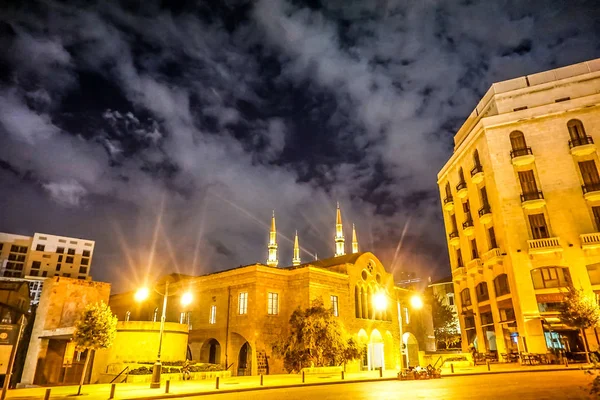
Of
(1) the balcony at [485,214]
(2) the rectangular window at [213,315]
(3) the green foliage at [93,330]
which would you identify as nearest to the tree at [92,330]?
(3) the green foliage at [93,330]

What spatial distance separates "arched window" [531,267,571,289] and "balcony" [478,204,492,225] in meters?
6.23

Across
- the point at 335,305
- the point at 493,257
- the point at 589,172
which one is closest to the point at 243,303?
the point at 335,305

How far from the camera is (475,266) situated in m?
37.6

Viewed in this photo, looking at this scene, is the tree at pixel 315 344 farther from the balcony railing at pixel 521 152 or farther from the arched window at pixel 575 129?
the arched window at pixel 575 129

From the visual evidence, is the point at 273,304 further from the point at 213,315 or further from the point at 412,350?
the point at 412,350

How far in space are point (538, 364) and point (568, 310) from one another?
4.44 metres

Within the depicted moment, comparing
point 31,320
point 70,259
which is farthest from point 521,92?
point 70,259

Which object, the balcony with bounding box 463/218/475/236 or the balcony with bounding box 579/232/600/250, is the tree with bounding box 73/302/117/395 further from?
the balcony with bounding box 579/232/600/250

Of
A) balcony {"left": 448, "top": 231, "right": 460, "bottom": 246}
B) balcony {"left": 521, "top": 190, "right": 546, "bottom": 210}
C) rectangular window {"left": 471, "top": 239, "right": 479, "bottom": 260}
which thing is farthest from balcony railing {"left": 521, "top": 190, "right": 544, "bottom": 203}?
balcony {"left": 448, "top": 231, "right": 460, "bottom": 246}

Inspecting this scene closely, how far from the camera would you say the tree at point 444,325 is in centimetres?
6366

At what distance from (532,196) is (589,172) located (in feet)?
17.3

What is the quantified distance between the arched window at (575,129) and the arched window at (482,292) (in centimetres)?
1604

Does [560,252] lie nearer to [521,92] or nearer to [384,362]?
[521,92]

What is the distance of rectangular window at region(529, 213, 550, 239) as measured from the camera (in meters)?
32.0
